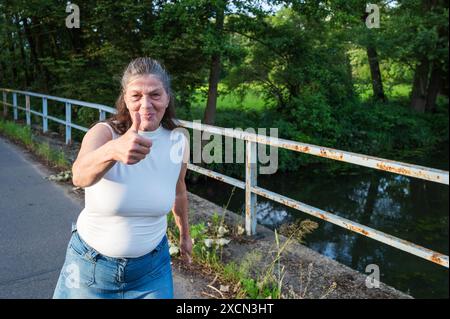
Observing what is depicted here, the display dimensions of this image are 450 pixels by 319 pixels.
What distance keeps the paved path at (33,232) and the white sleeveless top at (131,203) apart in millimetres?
1583

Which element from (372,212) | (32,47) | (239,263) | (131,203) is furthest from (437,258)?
(32,47)

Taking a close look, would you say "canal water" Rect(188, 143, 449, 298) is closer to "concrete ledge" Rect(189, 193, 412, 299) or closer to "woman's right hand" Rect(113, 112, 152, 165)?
"concrete ledge" Rect(189, 193, 412, 299)

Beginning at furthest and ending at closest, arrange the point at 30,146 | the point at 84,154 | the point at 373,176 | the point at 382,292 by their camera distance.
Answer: the point at 373,176
the point at 30,146
the point at 382,292
the point at 84,154

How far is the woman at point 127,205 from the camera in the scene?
188 cm

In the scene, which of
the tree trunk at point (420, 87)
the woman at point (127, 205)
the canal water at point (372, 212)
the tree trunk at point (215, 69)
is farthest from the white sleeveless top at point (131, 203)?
the tree trunk at point (420, 87)

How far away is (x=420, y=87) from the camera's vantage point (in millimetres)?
22531

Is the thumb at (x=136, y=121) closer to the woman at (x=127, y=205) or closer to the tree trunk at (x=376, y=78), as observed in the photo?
the woman at (x=127, y=205)

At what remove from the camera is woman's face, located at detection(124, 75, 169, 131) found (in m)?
1.92

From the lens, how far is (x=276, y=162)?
47.3ft

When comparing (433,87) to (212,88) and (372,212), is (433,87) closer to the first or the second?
(212,88)

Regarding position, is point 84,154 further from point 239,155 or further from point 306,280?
point 239,155

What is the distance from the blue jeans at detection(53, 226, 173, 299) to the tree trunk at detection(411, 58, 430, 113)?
869 inches
